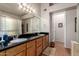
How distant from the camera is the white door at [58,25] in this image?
1.89 meters

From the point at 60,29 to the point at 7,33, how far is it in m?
1.18

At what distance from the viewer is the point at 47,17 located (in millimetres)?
2113

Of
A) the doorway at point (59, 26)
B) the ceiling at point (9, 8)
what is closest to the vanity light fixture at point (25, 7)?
the ceiling at point (9, 8)

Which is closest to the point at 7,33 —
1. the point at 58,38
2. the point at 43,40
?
the point at 58,38

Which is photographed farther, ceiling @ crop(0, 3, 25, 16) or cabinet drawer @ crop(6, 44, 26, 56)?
ceiling @ crop(0, 3, 25, 16)

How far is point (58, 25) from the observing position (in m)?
1.94

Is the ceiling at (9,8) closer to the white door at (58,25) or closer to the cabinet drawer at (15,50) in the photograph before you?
the cabinet drawer at (15,50)

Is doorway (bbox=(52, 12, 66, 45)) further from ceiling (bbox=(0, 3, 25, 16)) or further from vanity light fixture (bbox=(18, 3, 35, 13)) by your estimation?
ceiling (bbox=(0, 3, 25, 16))

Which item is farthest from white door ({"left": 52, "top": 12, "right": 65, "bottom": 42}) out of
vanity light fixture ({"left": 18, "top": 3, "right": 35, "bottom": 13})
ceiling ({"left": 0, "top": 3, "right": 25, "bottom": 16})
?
ceiling ({"left": 0, "top": 3, "right": 25, "bottom": 16})

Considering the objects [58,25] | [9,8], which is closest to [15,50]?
[9,8]

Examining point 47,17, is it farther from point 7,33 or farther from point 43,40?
point 7,33

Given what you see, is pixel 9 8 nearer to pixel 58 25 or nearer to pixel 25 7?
pixel 25 7

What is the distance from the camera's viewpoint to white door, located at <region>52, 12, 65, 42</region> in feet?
6.20

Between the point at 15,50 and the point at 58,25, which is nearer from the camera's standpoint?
the point at 15,50
